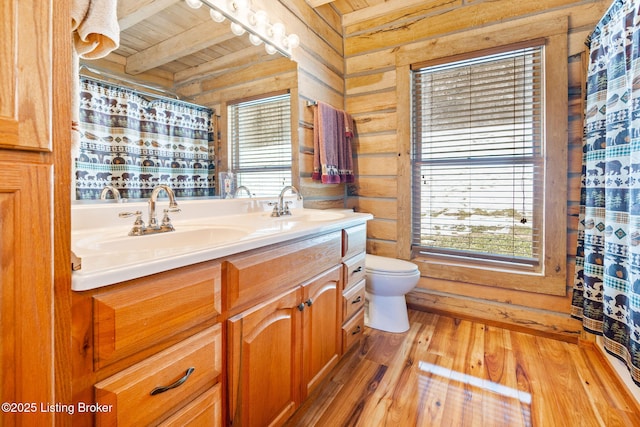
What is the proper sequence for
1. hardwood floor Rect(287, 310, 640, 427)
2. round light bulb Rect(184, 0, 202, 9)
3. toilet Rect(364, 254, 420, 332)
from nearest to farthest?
hardwood floor Rect(287, 310, 640, 427)
round light bulb Rect(184, 0, 202, 9)
toilet Rect(364, 254, 420, 332)

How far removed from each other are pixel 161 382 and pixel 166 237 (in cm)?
55

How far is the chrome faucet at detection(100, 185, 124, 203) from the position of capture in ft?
3.96

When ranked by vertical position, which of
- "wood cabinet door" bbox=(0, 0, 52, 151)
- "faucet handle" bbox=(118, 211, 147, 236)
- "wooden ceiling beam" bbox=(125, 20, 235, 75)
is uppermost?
"wooden ceiling beam" bbox=(125, 20, 235, 75)

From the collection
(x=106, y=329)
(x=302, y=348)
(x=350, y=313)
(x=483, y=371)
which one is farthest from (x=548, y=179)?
(x=106, y=329)

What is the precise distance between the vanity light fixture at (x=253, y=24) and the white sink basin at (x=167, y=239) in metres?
1.11

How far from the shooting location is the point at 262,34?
1.82 m

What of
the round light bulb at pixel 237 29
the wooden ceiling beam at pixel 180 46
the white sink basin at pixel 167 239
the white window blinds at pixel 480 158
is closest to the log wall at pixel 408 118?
the white window blinds at pixel 480 158

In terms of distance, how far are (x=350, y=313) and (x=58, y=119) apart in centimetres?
149

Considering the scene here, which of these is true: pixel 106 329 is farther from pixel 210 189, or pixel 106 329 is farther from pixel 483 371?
pixel 483 371

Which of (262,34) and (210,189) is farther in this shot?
(262,34)

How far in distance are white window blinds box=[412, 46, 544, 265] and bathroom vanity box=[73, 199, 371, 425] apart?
3.80 ft

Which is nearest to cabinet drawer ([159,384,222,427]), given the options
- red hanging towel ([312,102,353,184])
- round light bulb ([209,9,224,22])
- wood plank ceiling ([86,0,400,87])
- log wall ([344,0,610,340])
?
wood plank ceiling ([86,0,400,87])

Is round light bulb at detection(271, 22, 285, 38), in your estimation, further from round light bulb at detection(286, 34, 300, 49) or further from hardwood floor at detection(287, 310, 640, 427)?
hardwood floor at detection(287, 310, 640, 427)

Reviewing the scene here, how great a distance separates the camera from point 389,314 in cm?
211
